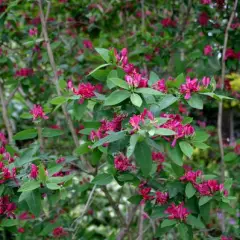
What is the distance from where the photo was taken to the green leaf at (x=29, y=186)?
1.60 meters

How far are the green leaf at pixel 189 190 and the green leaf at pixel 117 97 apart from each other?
0.54 metres

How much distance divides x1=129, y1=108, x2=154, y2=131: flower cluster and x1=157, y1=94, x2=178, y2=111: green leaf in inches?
3.5

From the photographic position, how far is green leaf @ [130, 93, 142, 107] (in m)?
1.46

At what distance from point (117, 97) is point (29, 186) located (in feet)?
1.47

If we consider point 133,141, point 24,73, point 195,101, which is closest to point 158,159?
point 195,101

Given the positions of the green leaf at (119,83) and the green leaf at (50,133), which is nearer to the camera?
the green leaf at (119,83)

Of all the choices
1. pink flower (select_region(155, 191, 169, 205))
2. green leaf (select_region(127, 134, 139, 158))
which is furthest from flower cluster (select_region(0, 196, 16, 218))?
green leaf (select_region(127, 134, 139, 158))

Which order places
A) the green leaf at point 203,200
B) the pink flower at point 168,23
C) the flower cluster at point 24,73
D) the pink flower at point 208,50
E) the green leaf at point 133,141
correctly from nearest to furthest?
the green leaf at point 133,141, the green leaf at point 203,200, the pink flower at point 208,50, the flower cluster at point 24,73, the pink flower at point 168,23

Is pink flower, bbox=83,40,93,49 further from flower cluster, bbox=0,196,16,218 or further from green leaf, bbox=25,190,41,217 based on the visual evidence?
green leaf, bbox=25,190,41,217

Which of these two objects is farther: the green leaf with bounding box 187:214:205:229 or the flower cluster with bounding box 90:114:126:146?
the green leaf with bounding box 187:214:205:229

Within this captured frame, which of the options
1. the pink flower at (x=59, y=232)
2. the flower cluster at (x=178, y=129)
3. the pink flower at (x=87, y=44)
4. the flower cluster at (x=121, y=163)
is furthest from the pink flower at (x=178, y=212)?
the pink flower at (x=87, y=44)

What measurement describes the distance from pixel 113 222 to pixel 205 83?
2800 millimetres

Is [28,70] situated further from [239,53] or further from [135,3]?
[239,53]

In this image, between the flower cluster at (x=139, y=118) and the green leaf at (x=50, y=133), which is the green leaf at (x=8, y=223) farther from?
the flower cluster at (x=139, y=118)
